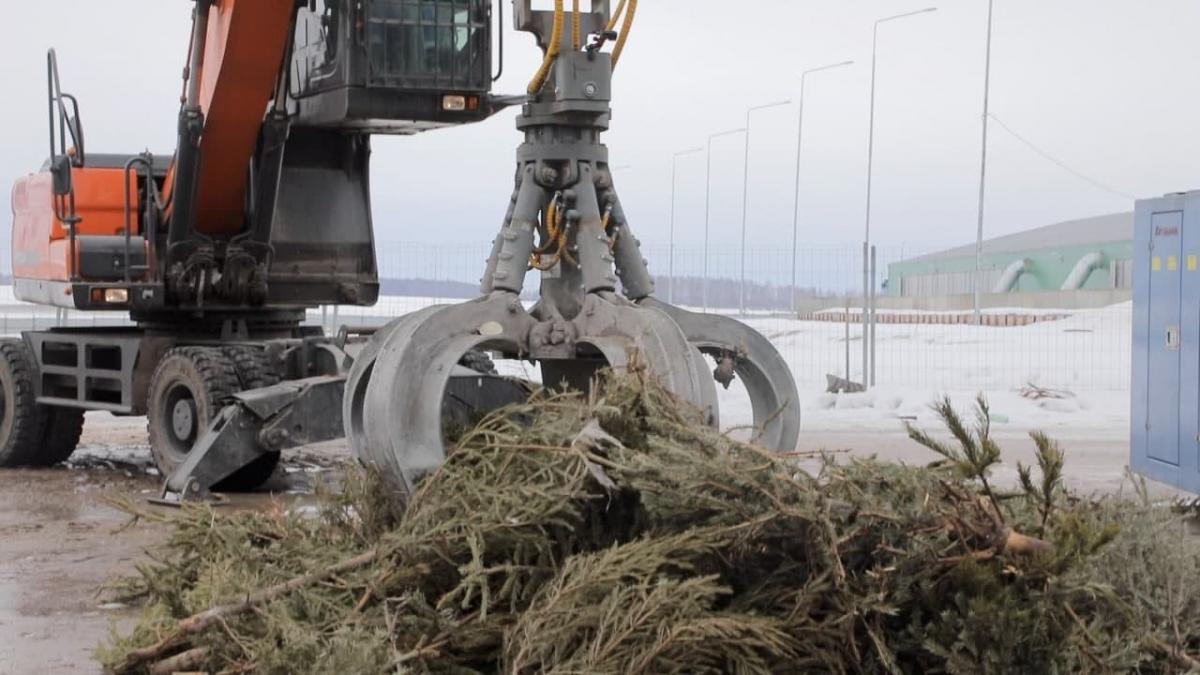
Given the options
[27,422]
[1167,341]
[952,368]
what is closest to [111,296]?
[27,422]

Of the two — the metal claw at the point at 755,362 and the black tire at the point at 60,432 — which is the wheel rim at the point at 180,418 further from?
the metal claw at the point at 755,362

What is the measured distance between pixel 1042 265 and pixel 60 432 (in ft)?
162

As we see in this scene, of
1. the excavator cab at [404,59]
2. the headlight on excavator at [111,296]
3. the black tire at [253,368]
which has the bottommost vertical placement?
the black tire at [253,368]

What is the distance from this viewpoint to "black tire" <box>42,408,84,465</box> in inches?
613

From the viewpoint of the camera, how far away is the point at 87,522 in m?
12.1

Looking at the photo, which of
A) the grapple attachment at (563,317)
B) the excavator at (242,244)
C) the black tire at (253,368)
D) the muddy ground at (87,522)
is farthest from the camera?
the black tire at (253,368)

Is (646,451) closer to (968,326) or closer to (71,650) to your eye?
(71,650)

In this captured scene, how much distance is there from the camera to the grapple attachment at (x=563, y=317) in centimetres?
723

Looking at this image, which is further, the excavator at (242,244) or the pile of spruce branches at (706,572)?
the excavator at (242,244)

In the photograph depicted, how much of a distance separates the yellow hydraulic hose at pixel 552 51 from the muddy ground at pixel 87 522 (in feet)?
7.34

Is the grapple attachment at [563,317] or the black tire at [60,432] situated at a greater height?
the grapple attachment at [563,317]

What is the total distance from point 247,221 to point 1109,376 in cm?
1563

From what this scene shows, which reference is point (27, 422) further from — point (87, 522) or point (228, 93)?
point (228, 93)

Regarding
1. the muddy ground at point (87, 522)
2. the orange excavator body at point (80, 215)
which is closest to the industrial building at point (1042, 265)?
the muddy ground at point (87, 522)
